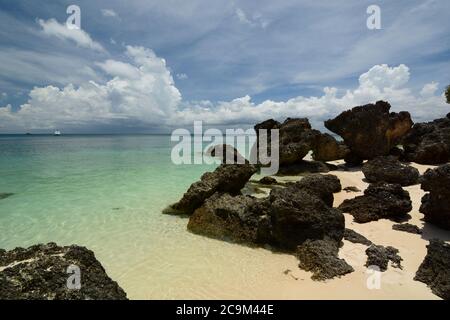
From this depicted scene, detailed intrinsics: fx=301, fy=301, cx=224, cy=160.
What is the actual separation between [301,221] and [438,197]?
15.7 ft

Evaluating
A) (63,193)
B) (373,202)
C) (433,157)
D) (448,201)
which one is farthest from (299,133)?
(63,193)

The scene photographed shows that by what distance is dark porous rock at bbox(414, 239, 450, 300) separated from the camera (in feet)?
19.4

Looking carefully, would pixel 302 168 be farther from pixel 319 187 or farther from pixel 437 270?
pixel 437 270

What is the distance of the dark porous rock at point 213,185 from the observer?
11781mm

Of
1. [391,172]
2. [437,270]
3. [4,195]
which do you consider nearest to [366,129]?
[391,172]

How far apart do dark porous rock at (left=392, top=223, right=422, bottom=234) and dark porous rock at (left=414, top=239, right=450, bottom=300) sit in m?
2.77

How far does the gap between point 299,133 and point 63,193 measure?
17.3 metres

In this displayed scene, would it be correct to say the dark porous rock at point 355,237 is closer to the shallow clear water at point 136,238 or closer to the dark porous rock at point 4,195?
the shallow clear water at point 136,238

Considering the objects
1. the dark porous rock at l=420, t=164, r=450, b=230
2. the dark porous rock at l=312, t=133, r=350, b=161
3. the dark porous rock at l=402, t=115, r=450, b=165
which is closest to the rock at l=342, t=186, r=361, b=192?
the dark porous rock at l=420, t=164, r=450, b=230

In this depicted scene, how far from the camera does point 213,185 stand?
11.9 m

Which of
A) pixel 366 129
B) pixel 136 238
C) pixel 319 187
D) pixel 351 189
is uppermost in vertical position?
pixel 366 129

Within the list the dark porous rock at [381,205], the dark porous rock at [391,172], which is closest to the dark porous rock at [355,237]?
the dark porous rock at [381,205]
